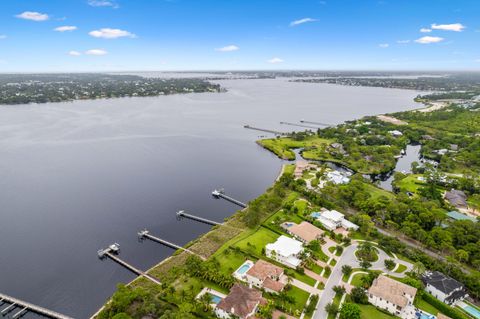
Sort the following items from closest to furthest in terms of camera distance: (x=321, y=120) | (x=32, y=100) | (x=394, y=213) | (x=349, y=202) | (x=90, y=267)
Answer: (x=90, y=267) → (x=394, y=213) → (x=349, y=202) → (x=321, y=120) → (x=32, y=100)

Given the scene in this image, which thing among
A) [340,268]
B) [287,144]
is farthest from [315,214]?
[287,144]

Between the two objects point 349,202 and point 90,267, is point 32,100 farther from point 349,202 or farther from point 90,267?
point 349,202

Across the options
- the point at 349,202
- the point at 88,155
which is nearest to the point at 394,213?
the point at 349,202

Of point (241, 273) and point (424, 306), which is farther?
point (241, 273)

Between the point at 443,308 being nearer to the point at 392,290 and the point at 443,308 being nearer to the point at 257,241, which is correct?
the point at 392,290

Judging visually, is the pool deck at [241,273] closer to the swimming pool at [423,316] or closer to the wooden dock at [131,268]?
the wooden dock at [131,268]

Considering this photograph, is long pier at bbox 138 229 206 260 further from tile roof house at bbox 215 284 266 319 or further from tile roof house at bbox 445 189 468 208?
tile roof house at bbox 445 189 468 208
